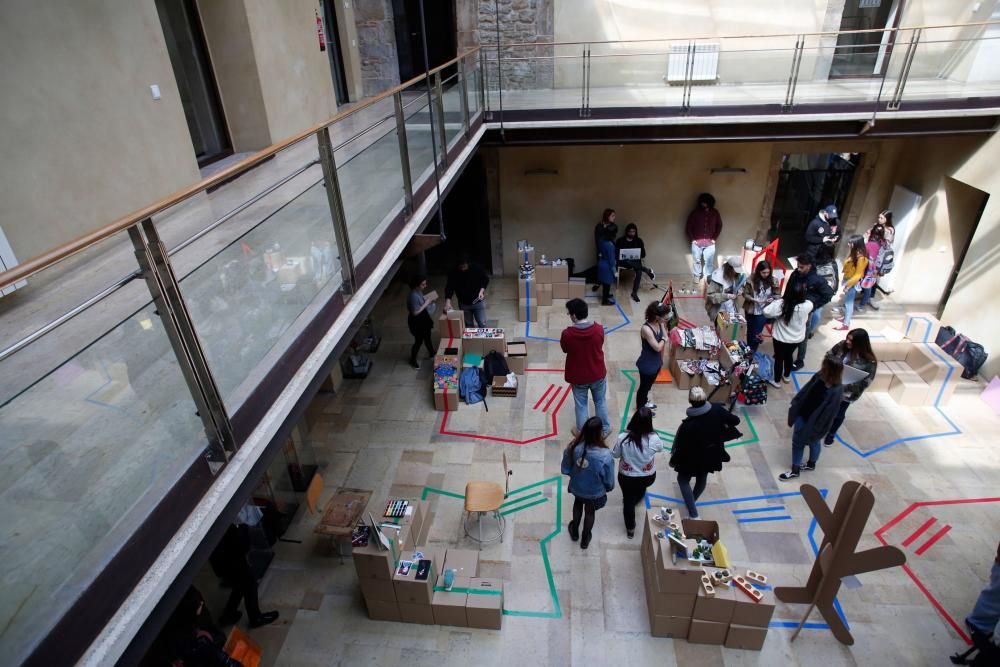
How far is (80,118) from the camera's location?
4359 mm

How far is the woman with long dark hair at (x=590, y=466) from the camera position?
4.87m

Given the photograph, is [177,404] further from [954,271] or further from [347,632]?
[954,271]

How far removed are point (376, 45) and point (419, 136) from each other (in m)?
6.87

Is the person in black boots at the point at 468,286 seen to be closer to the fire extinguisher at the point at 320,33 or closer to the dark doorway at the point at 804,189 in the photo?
the fire extinguisher at the point at 320,33

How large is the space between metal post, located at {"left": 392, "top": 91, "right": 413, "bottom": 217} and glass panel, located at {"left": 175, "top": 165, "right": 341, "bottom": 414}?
4.94 feet

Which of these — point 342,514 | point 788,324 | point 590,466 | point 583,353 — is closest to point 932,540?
point 788,324

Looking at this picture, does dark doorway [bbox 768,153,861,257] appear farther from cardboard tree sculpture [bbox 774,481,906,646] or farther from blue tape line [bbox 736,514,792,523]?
cardboard tree sculpture [bbox 774,481,906,646]

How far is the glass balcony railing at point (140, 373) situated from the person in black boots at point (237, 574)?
2.26 meters

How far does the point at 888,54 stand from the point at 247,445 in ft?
32.6

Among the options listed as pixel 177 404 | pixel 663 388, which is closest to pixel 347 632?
pixel 177 404

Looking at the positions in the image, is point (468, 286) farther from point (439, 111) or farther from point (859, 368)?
point (859, 368)

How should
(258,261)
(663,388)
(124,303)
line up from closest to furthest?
(124,303) < (258,261) < (663,388)

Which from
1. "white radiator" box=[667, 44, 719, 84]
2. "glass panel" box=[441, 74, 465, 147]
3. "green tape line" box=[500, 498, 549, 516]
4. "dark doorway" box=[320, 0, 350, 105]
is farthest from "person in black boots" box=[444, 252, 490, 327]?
"white radiator" box=[667, 44, 719, 84]

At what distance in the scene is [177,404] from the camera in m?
2.40
